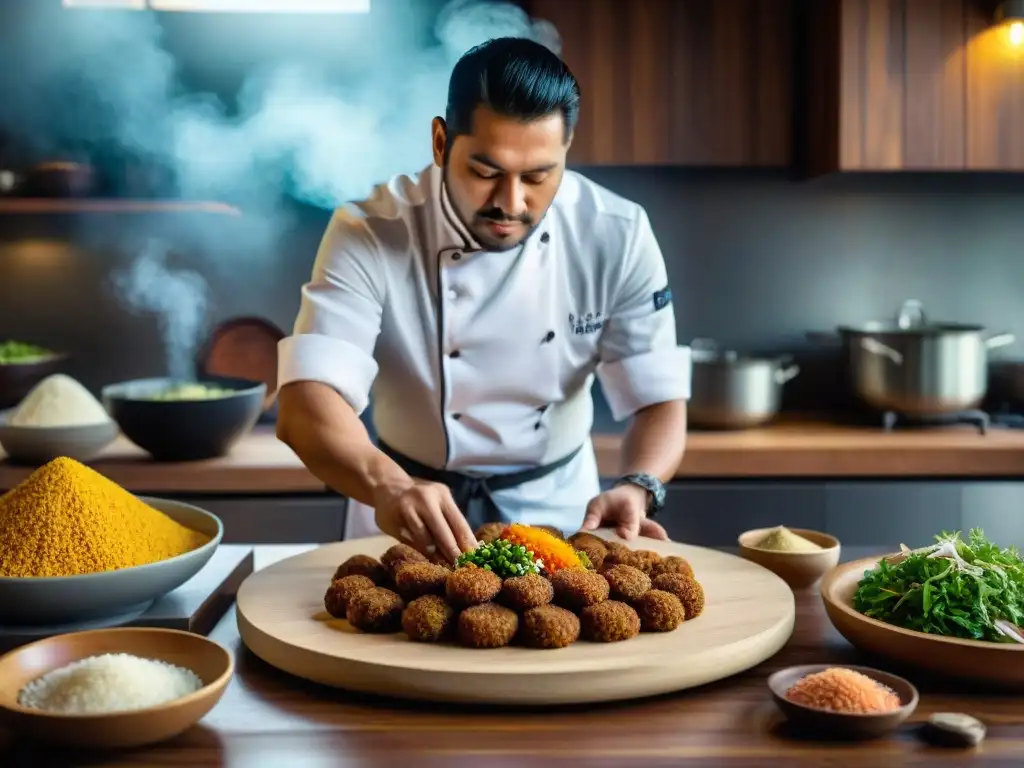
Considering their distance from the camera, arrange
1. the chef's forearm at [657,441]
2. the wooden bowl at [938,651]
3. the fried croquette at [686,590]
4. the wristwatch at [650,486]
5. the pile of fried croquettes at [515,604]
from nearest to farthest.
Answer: the wooden bowl at [938,651] → the pile of fried croquettes at [515,604] → the fried croquette at [686,590] → the wristwatch at [650,486] → the chef's forearm at [657,441]

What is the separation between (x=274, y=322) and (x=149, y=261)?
481mm

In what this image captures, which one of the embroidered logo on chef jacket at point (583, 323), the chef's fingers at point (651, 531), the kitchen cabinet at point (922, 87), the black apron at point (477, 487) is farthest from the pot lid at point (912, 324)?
the chef's fingers at point (651, 531)

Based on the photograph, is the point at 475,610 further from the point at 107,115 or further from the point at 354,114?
the point at 107,115

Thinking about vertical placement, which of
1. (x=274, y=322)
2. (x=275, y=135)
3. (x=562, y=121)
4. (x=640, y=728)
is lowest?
(x=640, y=728)

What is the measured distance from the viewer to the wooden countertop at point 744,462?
3.09 meters

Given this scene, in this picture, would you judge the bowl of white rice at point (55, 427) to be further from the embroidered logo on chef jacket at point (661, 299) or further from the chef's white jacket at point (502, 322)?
the embroidered logo on chef jacket at point (661, 299)

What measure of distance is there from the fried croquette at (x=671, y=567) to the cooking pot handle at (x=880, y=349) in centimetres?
212

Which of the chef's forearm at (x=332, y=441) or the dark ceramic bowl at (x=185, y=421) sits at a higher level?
the chef's forearm at (x=332, y=441)

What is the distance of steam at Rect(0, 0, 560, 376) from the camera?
146 inches

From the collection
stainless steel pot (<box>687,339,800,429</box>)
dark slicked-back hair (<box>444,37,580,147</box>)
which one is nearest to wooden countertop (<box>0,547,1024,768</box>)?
dark slicked-back hair (<box>444,37,580,147</box>)

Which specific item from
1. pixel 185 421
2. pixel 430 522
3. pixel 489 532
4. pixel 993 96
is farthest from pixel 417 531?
pixel 993 96

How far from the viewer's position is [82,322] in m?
3.84

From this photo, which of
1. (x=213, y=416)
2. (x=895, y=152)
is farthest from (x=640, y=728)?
(x=895, y=152)

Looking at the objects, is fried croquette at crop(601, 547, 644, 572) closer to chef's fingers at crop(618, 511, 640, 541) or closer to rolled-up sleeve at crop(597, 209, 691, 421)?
chef's fingers at crop(618, 511, 640, 541)
